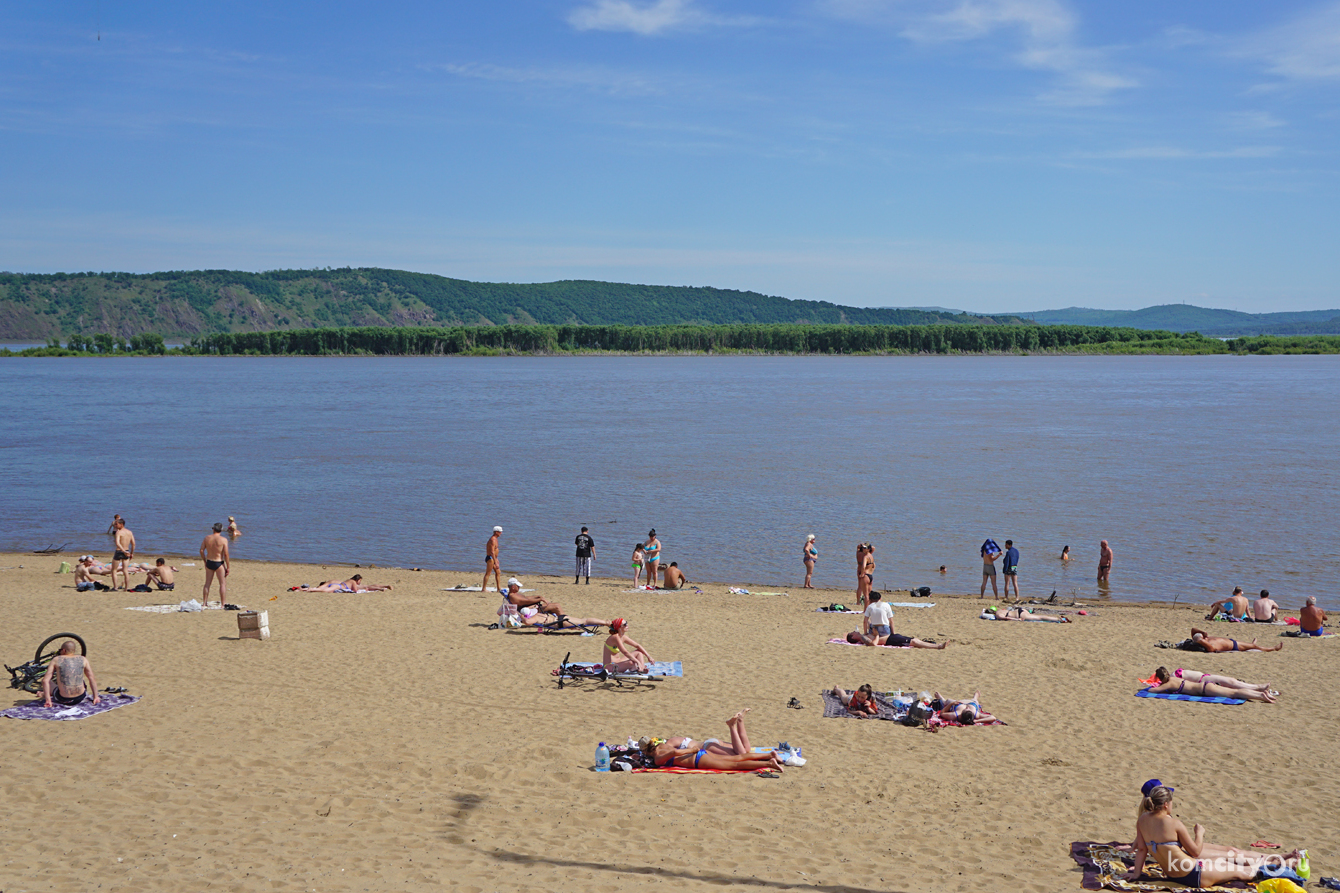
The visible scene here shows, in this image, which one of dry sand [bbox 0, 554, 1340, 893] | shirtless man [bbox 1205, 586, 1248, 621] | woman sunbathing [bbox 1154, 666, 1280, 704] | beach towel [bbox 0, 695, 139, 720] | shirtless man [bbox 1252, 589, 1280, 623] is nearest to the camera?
dry sand [bbox 0, 554, 1340, 893]

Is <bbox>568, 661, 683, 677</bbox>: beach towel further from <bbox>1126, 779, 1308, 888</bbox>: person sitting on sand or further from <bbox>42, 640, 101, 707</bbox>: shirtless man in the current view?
<bbox>1126, 779, 1308, 888</bbox>: person sitting on sand

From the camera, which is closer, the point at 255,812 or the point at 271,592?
the point at 255,812

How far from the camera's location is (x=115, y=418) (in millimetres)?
73875

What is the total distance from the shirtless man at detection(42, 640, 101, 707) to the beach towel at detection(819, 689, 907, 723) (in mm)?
8280

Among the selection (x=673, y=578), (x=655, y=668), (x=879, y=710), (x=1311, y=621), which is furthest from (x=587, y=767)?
(x=1311, y=621)

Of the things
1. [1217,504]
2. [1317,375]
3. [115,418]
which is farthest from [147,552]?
[1317,375]

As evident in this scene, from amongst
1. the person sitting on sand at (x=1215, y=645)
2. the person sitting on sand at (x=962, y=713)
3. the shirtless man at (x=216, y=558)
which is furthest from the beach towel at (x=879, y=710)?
the shirtless man at (x=216, y=558)

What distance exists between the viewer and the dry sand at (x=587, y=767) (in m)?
8.20

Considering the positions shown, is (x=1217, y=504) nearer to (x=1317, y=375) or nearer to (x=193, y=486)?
(x=193, y=486)

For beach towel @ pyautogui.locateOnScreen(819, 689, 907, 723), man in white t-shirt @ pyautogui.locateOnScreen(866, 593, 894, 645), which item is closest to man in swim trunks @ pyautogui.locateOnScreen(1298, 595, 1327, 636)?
man in white t-shirt @ pyautogui.locateOnScreen(866, 593, 894, 645)

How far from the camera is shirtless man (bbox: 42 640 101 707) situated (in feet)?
38.3

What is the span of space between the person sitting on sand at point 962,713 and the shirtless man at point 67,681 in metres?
9.52

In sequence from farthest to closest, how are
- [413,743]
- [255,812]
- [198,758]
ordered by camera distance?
1. [413,743]
2. [198,758]
3. [255,812]

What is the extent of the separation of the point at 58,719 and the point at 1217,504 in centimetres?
3384
